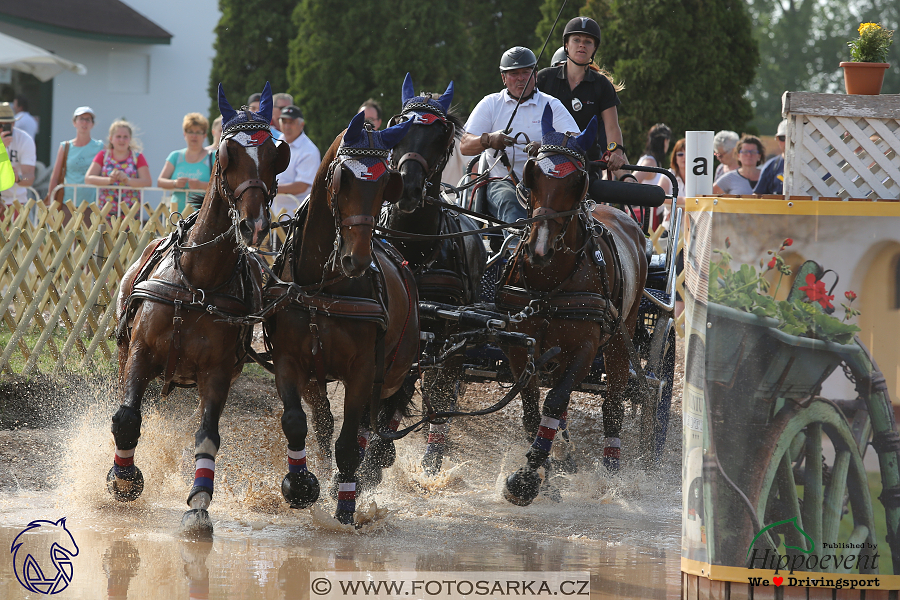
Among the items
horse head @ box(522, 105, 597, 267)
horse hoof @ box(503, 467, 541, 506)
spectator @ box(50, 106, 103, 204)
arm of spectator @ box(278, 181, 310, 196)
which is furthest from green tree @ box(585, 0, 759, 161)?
horse hoof @ box(503, 467, 541, 506)

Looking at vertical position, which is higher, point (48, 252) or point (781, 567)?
point (48, 252)

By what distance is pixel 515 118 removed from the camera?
6.96m

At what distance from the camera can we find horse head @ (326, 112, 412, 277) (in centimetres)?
478

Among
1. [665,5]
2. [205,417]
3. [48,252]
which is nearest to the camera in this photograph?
[205,417]

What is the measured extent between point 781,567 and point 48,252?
842 cm

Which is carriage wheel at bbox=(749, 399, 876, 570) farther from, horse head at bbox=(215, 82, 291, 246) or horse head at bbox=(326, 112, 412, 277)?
horse head at bbox=(215, 82, 291, 246)

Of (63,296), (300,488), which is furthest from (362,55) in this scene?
(300,488)

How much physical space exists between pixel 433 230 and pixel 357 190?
4.23 feet

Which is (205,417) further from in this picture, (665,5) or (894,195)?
(665,5)

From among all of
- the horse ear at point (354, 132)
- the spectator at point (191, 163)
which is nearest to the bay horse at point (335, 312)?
the horse ear at point (354, 132)

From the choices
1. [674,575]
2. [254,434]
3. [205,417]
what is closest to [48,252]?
[254,434]

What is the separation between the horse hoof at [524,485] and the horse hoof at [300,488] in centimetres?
123

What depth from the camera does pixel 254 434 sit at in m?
7.56

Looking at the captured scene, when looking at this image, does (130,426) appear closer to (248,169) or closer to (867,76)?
(248,169)
